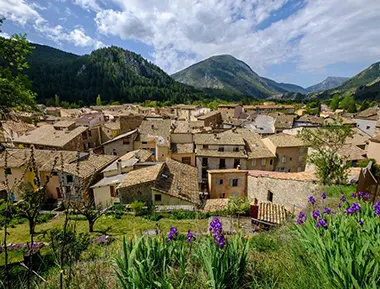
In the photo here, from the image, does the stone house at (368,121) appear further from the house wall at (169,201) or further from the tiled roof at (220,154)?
the house wall at (169,201)

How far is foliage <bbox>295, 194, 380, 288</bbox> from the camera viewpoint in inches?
76.6

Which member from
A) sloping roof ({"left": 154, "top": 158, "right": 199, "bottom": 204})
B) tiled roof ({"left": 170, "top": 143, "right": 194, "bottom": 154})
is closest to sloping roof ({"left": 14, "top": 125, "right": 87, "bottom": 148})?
tiled roof ({"left": 170, "top": 143, "right": 194, "bottom": 154})

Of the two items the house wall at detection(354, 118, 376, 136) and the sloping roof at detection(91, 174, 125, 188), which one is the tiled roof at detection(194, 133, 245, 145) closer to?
the sloping roof at detection(91, 174, 125, 188)

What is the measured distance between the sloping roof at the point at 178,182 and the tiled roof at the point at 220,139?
4504 mm

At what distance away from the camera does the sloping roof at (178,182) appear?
1537cm

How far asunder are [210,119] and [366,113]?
3138 cm

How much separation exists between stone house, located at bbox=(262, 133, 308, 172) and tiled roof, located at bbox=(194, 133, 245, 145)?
12.3 ft

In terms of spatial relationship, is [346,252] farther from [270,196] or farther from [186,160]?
[186,160]

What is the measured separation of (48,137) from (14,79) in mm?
23968

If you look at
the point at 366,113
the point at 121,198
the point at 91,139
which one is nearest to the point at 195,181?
the point at 121,198

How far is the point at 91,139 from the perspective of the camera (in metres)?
34.6

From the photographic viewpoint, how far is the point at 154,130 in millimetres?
28172

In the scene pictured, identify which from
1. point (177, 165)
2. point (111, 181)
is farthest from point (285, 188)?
point (111, 181)

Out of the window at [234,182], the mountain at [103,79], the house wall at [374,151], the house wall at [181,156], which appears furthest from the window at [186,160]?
the mountain at [103,79]
